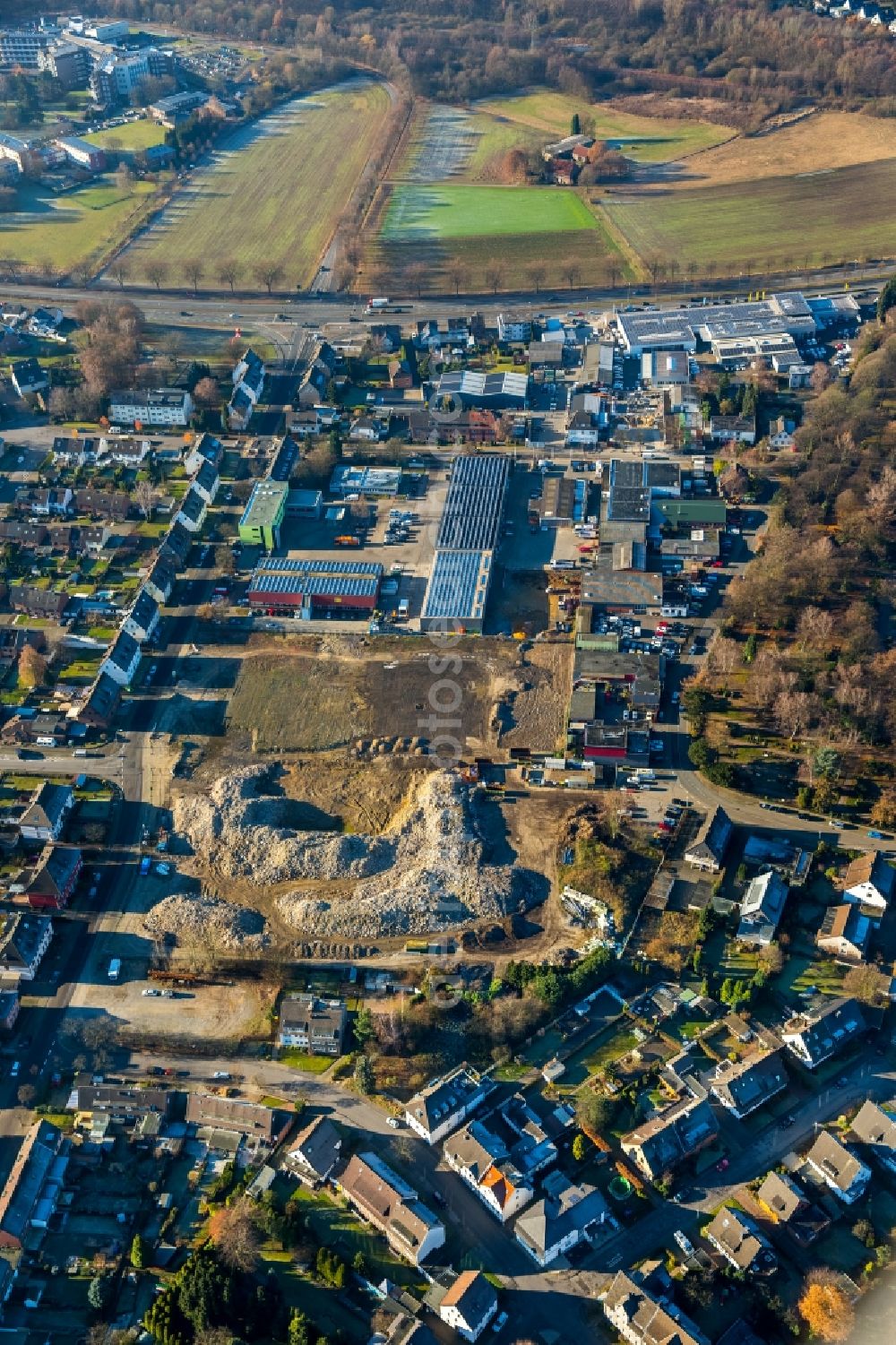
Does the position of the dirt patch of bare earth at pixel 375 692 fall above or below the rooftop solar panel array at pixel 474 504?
below

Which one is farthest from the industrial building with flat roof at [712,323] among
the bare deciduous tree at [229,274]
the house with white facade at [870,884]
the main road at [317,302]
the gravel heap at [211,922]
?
the gravel heap at [211,922]

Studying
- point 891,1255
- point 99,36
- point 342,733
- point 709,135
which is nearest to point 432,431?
point 342,733

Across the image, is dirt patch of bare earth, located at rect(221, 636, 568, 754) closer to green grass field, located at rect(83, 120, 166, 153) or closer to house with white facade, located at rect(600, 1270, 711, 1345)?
house with white facade, located at rect(600, 1270, 711, 1345)

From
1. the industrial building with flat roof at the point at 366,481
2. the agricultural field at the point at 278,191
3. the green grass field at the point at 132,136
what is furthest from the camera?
the green grass field at the point at 132,136

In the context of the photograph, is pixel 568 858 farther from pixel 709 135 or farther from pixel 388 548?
pixel 709 135

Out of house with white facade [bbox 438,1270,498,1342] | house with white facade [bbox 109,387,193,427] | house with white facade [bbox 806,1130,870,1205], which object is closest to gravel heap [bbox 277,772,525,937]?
house with white facade [bbox 438,1270,498,1342]

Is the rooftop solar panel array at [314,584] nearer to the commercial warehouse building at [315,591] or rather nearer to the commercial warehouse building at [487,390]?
the commercial warehouse building at [315,591]
